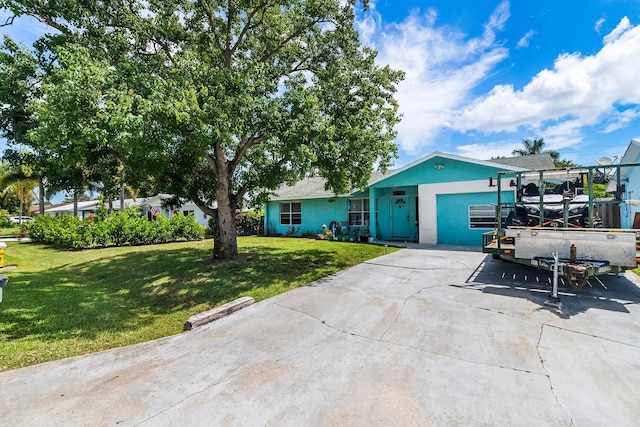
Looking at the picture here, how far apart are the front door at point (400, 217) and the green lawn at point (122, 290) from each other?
15.1 ft

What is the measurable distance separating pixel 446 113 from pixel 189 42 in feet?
43.8

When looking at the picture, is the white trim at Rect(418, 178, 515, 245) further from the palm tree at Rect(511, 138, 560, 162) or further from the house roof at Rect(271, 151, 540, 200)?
the palm tree at Rect(511, 138, 560, 162)

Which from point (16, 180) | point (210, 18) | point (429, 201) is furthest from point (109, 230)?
point (16, 180)

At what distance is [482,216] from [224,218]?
458 inches

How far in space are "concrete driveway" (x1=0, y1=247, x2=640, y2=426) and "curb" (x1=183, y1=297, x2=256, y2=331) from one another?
17 centimetres

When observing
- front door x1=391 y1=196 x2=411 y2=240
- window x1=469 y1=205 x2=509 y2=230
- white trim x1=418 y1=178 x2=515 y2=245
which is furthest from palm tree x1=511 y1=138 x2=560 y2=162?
white trim x1=418 y1=178 x2=515 y2=245

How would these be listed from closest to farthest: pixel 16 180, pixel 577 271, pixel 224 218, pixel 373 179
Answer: pixel 577 271, pixel 224 218, pixel 373 179, pixel 16 180

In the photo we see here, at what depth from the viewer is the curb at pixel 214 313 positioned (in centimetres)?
498

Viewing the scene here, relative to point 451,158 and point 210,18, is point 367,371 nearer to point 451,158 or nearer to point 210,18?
point 210,18

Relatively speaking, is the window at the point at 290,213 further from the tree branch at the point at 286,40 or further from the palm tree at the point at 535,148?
the palm tree at the point at 535,148

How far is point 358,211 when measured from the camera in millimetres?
18484

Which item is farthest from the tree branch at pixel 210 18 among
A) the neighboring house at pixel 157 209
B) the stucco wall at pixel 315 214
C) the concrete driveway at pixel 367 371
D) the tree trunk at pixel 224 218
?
the stucco wall at pixel 315 214

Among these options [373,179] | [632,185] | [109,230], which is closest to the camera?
[632,185]

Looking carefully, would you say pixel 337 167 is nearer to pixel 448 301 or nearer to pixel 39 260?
pixel 448 301
